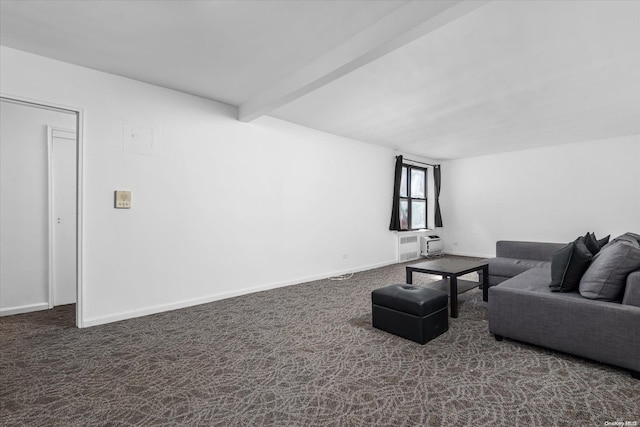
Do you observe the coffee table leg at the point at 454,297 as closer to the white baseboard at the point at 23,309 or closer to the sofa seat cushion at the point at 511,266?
the sofa seat cushion at the point at 511,266

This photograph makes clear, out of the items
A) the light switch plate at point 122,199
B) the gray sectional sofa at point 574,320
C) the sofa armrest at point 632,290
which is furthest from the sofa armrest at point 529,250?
the light switch plate at point 122,199

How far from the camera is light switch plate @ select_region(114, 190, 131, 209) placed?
10.7ft

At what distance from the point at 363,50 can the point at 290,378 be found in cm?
253

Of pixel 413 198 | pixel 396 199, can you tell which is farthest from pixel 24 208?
pixel 413 198

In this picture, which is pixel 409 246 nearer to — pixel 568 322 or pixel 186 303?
pixel 568 322

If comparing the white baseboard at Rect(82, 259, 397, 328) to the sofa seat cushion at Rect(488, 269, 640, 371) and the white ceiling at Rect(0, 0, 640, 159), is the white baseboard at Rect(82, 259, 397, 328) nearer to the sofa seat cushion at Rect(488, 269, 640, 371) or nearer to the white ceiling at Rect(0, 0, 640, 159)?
the white ceiling at Rect(0, 0, 640, 159)

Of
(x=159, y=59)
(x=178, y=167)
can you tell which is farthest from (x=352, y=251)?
(x=159, y=59)

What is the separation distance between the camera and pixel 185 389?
6.43 ft

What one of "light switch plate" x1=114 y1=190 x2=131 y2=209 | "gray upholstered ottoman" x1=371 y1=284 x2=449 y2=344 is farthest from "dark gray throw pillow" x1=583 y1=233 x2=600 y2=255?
"light switch plate" x1=114 y1=190 x2=131 y2=209

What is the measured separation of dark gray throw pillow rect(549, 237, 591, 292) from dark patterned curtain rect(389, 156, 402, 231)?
3971mm

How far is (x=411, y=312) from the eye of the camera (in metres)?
2.62

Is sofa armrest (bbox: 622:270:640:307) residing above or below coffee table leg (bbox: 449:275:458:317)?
above

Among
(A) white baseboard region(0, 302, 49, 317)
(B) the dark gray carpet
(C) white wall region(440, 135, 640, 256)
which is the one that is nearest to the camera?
(B) the dark gray carpet

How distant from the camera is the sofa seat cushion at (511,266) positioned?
3.99m
